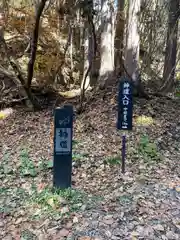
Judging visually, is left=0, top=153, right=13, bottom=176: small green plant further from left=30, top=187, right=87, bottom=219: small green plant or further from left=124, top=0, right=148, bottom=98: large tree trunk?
left=124, top=0, right=148, bottom=98: large tree trunk

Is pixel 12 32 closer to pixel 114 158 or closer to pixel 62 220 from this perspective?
pixel 114 158

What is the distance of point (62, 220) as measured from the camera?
385 cm

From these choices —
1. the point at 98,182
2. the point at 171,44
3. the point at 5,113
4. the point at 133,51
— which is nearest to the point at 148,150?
the point at 98,182

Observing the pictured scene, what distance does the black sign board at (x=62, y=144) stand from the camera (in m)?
4.27

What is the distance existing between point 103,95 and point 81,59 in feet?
15.3

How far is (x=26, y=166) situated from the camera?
212 inches

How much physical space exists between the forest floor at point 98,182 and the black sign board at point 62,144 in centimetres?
24

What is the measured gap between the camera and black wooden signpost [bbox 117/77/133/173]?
494 cm

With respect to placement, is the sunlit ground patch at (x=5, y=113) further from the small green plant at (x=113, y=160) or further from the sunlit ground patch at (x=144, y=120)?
the small green plant at (x=113, y=160)

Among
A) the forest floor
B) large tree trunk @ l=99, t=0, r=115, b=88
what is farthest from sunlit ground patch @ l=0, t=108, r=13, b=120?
large tree trunk @ l=99, t=0, r=115, b=88

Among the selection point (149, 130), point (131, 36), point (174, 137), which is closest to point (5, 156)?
point (149, 130)

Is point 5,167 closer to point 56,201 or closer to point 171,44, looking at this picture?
point 56,201

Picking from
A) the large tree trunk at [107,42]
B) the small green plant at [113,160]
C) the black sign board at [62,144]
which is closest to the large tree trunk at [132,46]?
the large tree trunk at [107,42]

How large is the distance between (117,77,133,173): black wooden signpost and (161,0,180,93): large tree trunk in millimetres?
5486
